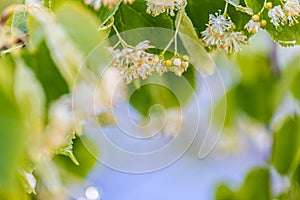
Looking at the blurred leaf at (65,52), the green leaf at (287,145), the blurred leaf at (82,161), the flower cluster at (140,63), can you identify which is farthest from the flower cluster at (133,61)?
the green leaf at (287,145)

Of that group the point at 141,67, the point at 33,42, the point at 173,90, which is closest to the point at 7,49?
the point at 33,42

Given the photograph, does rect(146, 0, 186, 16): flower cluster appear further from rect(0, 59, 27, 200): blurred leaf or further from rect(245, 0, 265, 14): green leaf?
rect(0, 59, 27, 200): blurred leaf

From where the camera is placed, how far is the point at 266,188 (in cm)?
147

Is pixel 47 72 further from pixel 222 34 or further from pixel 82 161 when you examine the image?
pixel 82 161

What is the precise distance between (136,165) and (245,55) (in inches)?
28.5

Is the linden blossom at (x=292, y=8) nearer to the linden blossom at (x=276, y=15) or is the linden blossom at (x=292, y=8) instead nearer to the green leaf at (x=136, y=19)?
the linden blossom at (x=276, y=15)

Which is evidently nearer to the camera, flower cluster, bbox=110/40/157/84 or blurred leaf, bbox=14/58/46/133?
blurred leaf, bbox=14/58/46/133

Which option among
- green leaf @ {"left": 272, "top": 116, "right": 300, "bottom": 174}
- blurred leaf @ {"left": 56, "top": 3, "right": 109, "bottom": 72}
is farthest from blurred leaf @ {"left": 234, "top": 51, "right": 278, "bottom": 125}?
blurred leaf @ {"left": 56, "top": 3, "right": 109, "bottom": 72}

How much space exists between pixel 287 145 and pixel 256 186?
21 centimetres

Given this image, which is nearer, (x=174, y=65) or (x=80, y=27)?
(x=80, y=27)

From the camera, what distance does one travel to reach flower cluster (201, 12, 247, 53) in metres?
0.83

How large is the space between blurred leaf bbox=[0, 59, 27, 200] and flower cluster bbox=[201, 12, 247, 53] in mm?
363

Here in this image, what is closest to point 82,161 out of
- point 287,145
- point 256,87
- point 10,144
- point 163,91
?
point 163,91

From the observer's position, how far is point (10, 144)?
499 mm
